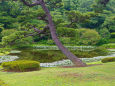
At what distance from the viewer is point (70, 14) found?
13.8m

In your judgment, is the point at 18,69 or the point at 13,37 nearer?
the point at 18,69

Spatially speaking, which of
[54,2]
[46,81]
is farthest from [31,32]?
[46,81]

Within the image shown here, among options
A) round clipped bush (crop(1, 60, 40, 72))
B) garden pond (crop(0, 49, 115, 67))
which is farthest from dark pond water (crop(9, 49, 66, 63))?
round clipped bush (crop(1, 60, 40, 72))

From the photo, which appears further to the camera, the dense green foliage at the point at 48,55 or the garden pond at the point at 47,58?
the dense green foliage at the point at 48,55

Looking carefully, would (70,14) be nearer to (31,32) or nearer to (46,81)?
(31,32)

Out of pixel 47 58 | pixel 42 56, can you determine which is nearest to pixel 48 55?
pixel 42 56

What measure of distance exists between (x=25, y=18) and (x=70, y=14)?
3.63 m

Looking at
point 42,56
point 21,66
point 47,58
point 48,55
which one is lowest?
point 48,55

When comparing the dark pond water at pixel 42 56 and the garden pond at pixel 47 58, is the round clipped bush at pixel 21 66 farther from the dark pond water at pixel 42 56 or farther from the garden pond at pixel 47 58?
the dark pond water at pixel 42 56

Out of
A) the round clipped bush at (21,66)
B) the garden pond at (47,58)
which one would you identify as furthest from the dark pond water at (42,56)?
the round clipped bush at (21,66)

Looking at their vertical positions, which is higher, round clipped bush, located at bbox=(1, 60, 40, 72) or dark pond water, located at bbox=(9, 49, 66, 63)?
round clipped bush, located at bbox=(1, 60, 40, 72)

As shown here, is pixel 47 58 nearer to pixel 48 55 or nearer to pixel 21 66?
pixel 48 55

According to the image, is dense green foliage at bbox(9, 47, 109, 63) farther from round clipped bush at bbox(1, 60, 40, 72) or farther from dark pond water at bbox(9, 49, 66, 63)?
round clipped bush at bbox(1, 60, 40, 72)

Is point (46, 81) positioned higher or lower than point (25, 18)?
lower
